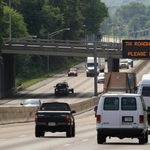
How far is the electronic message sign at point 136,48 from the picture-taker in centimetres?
5544

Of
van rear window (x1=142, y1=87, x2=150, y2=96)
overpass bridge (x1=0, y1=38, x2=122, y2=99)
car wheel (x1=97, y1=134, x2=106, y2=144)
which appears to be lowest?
car wheel (x1=97, y1=134, x2=106, y2=144)

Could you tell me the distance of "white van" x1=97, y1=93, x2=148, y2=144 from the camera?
16922 millimetres

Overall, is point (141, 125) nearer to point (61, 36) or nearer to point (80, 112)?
point (80, 112)

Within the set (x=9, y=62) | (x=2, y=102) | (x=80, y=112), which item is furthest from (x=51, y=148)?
(x=9, y=62)

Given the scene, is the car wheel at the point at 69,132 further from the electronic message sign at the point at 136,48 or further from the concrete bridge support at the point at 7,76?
the concrete bridge support at the point at 7,76

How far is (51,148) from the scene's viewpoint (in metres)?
15.8

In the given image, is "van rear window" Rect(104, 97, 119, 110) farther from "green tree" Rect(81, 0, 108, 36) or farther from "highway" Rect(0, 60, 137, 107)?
"green tree" Rect(81, 0, 108, 36)

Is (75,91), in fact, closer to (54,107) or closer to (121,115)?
(54,107)

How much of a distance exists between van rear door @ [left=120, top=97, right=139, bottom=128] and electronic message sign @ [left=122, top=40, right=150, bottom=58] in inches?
1530

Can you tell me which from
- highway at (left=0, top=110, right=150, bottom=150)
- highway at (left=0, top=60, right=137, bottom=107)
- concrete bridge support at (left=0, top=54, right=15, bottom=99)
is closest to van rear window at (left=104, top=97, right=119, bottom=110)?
highway at (left=0, top=110, right=150, bottom=150)

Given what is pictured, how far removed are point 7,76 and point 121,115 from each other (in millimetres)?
52816

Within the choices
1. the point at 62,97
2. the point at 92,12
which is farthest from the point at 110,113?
the point at 92,12

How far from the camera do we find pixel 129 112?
1695 cm

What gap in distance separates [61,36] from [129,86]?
249 feet
